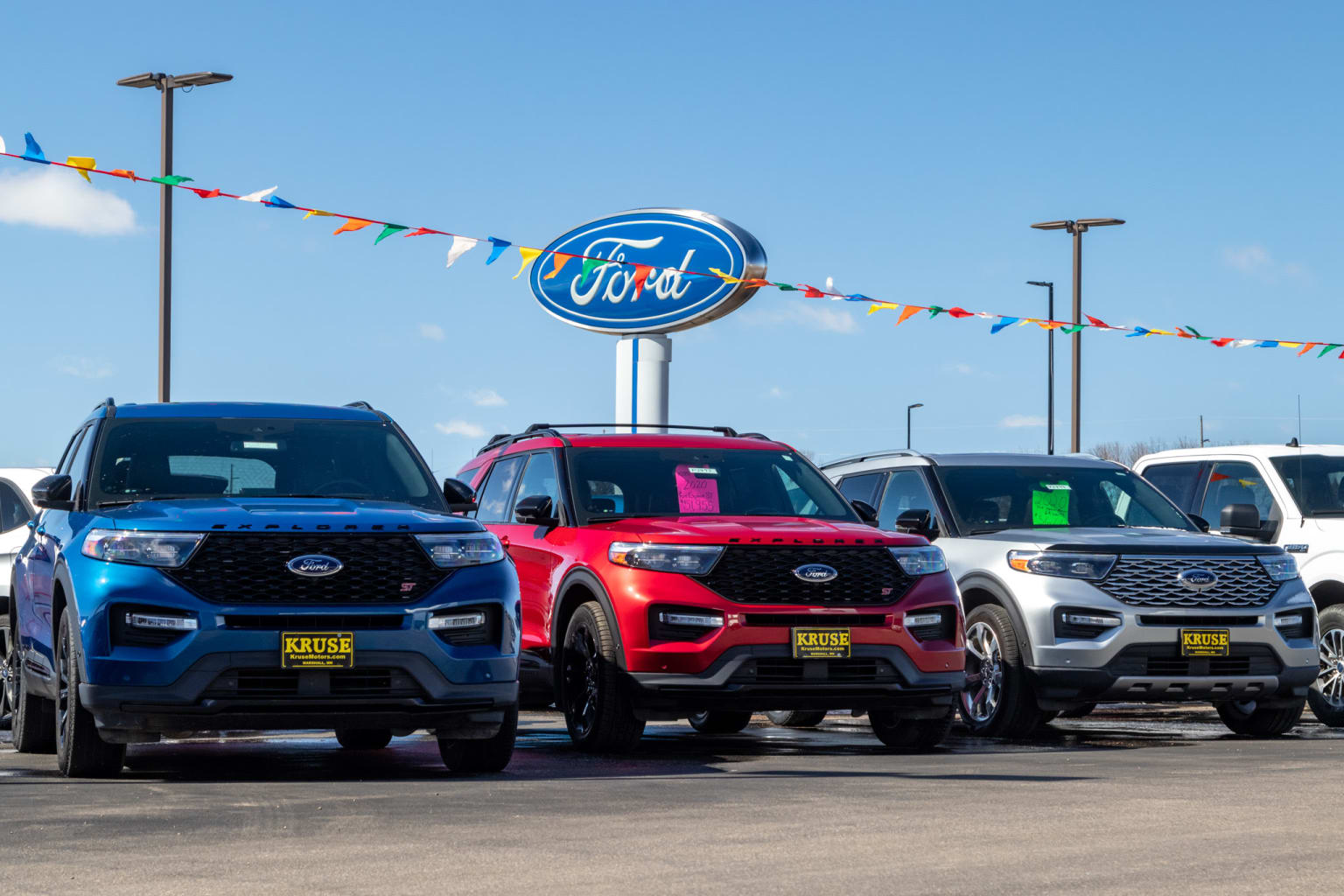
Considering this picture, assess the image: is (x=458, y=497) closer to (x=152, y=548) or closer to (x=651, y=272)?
(x=152, y=548)

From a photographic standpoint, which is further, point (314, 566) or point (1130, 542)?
point (1130, 542)

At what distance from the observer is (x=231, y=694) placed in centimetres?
898

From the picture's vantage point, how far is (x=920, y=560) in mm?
11180

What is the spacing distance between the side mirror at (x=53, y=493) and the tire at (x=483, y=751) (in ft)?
7.33

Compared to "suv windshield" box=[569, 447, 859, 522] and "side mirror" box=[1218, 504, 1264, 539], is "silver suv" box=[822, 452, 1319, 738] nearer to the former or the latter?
"side mirror" box=[1218, 504, 1264, 539]

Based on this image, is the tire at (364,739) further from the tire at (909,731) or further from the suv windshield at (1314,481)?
the suv windshield at (1314,481)

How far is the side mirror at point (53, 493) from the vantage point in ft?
32.8

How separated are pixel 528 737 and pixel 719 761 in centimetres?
219

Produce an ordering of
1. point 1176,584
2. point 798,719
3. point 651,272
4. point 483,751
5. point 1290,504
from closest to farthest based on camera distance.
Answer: point 483,751, point 1176,584, point 798,719, point 1290,504, point 651,272

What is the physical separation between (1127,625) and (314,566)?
5.23 metres

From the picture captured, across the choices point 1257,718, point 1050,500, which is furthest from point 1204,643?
point 1050,500

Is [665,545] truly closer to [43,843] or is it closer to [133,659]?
[133,659]

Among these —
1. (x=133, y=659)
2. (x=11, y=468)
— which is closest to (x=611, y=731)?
(x=133, y=659)

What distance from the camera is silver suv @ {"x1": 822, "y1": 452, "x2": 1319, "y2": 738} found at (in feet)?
39.4
